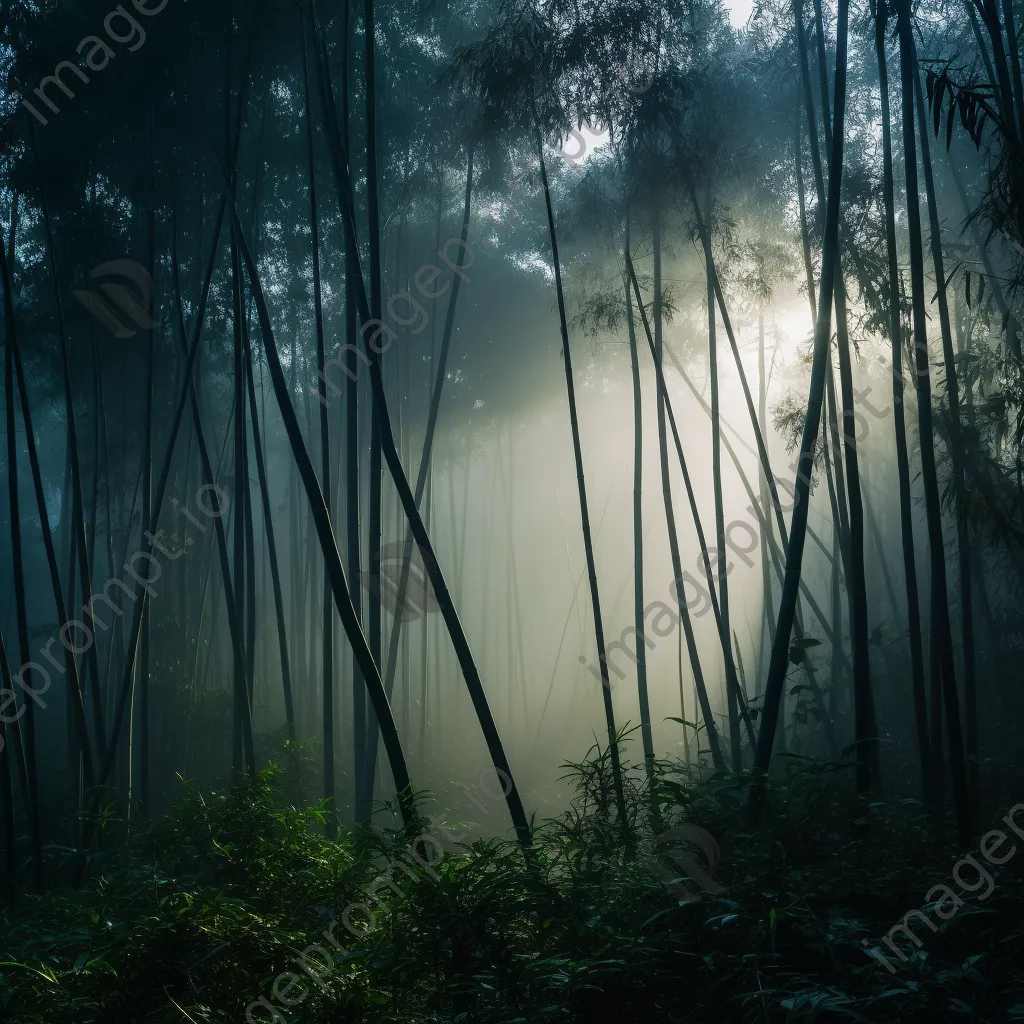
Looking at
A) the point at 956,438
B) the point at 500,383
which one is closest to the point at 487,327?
the point at 500,383

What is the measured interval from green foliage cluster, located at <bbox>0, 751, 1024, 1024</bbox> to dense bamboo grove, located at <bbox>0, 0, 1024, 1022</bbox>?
2 centimetres

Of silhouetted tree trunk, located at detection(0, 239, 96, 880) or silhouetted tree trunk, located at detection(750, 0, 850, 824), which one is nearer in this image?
silhouetted tree trunk, located at detection(750, 0, 850, 824)

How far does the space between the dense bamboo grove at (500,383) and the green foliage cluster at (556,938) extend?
A: 0.02 meters

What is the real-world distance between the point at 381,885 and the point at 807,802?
59.1 inches

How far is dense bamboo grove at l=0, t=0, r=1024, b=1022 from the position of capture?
2.74m

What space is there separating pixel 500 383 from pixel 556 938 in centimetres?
911

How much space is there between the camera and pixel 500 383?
35.3 feet

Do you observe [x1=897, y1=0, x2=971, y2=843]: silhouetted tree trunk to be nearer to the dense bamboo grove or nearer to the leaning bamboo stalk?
the dense bamboo grove

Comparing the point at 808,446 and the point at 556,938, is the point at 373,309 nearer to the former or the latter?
the point at 808,446

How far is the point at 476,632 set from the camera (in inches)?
710

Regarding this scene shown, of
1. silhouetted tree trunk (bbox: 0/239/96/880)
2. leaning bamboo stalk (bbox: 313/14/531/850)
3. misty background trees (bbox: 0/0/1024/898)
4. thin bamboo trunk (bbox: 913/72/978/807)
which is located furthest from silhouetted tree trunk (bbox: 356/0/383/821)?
thin bamboo trunk (bbox: 913/72/978/807)

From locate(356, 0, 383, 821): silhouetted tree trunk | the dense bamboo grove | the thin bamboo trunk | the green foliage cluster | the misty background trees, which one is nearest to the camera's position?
the green foliage cluster

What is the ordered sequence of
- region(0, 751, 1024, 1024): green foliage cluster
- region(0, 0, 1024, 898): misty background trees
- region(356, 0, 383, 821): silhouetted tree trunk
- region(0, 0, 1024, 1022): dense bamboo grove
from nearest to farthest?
1. region(0, 751, 1024, 1024): green foliage cluster
2. region(0, 0, 1024, 1022): dense bamboo grove
3. region(356, 0, 383, 821): silhouetted tree trunk
4. region(0, 0, 1024, 898): misty background trees

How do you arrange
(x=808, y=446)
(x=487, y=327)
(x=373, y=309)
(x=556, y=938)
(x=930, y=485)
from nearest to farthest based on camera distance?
1. (x=556, y=938)
2. (x=808, y=446)
3. (x=930, y=485)
4. (x=373, y=309)
5. (x=487, y=327)
